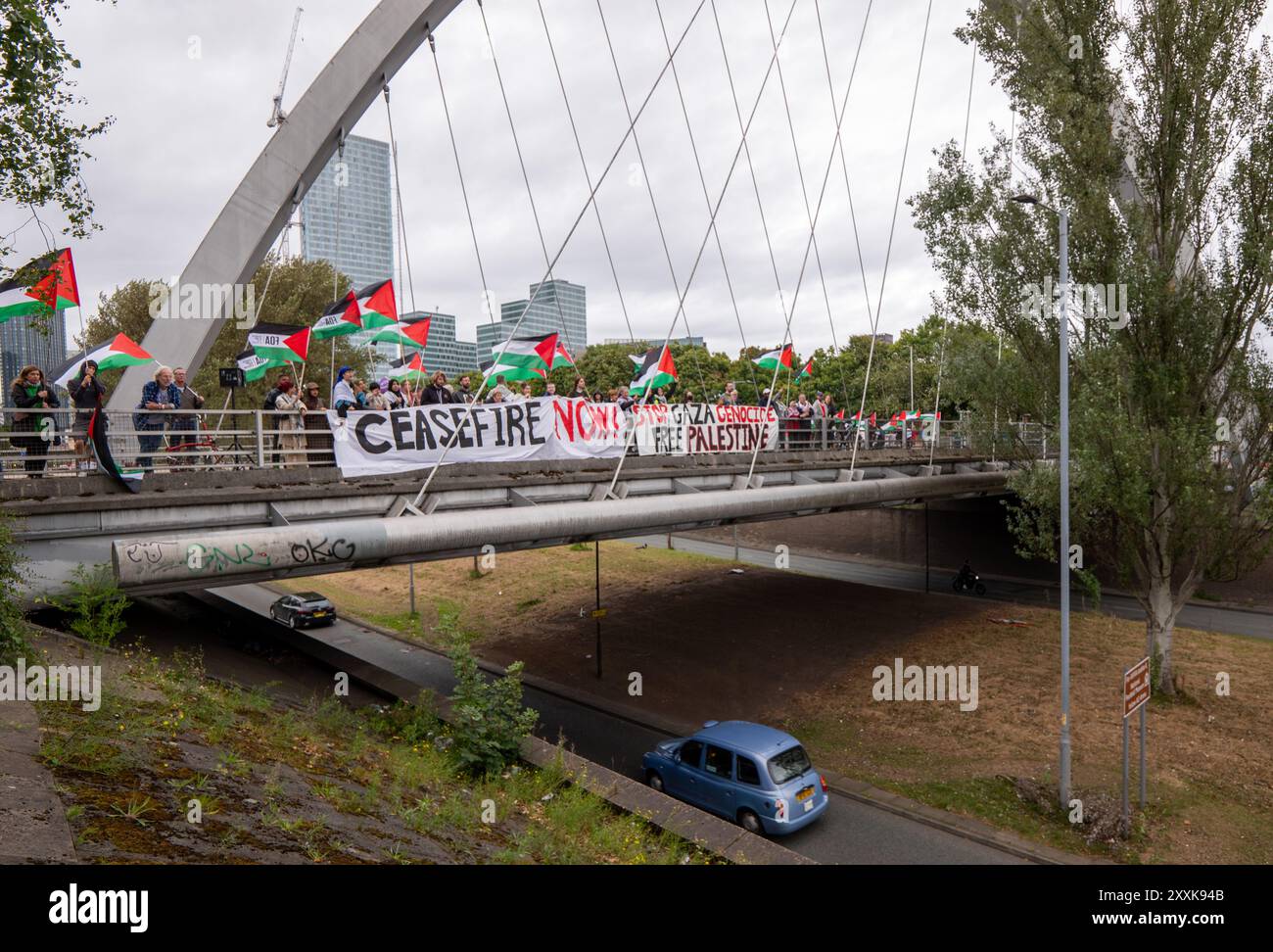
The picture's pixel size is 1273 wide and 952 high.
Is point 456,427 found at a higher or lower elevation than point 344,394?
lower

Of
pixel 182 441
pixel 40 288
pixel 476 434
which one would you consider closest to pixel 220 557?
pixel 40 288

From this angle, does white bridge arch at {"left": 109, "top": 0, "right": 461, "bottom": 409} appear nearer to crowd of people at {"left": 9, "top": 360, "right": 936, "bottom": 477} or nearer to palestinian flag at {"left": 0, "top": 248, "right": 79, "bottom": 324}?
crowd of people at {"left": 9, "top": 360, "right": 936, "bottom": 477}

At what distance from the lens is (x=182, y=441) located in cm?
1498

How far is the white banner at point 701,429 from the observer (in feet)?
60.4

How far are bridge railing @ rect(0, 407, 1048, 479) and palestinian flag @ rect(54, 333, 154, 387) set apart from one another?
830 millimetres

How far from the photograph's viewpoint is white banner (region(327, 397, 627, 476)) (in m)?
12.9

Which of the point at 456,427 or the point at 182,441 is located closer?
the point at 456,427

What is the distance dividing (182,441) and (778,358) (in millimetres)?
18269

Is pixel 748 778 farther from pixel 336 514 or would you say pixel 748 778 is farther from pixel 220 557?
pixel 220 557

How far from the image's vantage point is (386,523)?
11.9m

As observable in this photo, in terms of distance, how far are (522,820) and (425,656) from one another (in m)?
18.8

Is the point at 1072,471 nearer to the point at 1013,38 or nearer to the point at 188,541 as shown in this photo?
the point at 1013,38

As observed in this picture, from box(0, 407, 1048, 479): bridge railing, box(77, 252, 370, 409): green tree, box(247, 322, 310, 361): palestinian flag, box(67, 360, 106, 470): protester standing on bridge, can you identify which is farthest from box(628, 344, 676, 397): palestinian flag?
box(77, 252, 370, 409): green tree

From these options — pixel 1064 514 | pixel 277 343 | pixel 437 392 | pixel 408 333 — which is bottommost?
pixel 1064 514
